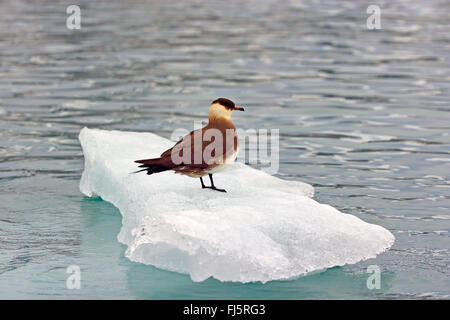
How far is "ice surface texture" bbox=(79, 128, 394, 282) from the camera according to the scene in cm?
561

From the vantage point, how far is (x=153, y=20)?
26.1 meters

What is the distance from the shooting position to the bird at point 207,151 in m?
6.23

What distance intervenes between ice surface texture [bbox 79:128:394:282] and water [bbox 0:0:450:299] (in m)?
0.16

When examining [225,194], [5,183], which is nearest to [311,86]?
[5,183]

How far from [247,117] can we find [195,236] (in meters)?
7.17

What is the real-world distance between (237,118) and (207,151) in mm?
6389

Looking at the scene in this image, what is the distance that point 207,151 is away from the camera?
20.4ft

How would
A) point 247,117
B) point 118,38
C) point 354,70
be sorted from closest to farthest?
point 247,117
point 354,70
point 118,38

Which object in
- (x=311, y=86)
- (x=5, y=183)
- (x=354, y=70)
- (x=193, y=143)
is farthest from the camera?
(x=354, y=70)

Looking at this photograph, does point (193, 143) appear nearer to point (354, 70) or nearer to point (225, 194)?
point (225, 194)

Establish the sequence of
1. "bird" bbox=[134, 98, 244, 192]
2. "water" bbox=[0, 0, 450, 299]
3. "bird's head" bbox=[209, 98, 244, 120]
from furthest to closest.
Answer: "bird's head" bbox=[209, 98, 244, 120], "bird" bbox=[134, 98, 244, 192], "water" bbox=[0, 0, 450, 299]
